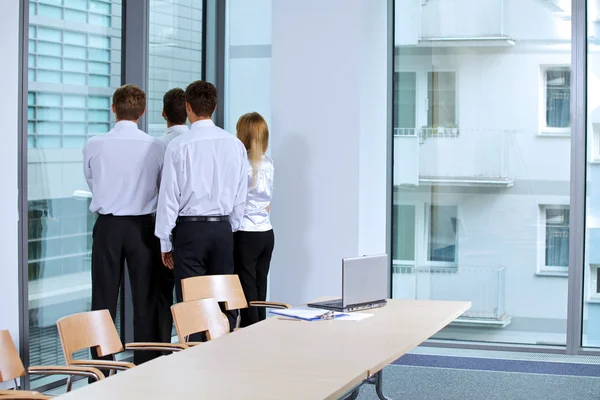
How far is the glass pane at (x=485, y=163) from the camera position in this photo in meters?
6.91

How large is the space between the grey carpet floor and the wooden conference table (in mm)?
1447

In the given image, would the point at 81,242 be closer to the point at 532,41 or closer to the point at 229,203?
the point at 229,203

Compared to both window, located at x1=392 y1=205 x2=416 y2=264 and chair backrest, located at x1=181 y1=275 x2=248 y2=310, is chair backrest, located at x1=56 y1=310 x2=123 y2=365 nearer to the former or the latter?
chair backrest, located at x1=181 y1=275 x2=248 y2=310

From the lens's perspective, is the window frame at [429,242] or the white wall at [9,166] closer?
the white wall at [9,166]

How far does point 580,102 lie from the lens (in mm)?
6809

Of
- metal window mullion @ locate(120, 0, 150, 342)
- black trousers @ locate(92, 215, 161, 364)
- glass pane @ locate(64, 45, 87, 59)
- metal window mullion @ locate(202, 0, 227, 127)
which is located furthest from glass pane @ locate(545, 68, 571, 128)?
glass pane @ locate(64, 45, 87, 59)

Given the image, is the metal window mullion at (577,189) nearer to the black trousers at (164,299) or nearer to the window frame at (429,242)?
the window frame at (429,242)

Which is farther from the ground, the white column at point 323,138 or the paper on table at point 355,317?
the white column at point 323,138

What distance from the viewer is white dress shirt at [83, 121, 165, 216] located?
513 cm

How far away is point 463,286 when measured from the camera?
7.15 metres

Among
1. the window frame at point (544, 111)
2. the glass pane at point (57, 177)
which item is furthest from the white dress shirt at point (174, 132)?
the window frame at point (544, 111)

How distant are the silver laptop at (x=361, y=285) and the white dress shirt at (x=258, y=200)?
4.84 ft

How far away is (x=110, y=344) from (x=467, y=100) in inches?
166

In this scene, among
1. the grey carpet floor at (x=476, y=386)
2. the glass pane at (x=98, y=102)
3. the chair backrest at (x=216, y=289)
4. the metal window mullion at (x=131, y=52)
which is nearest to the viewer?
the chair backrest at (x=216, y=289)
